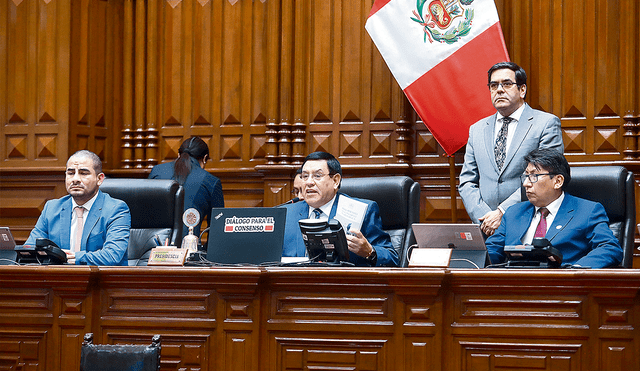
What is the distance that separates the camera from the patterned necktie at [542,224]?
127 inches

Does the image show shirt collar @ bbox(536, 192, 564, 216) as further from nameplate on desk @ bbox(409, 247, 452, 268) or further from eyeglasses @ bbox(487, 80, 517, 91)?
eyeglasses @ bbox(487, 80, 517, 91)

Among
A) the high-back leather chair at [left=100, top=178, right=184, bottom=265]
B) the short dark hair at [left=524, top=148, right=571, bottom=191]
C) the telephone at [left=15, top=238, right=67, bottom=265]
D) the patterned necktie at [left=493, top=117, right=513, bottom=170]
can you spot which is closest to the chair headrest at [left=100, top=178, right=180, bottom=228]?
the high-back leather chair at [left=100, top=178, right=184, bottom=265]

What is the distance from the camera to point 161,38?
5.90 metres

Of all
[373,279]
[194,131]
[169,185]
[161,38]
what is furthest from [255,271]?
[161,38]

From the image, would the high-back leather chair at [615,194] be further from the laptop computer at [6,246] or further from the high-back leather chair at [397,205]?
the laptop computer at [6,246]

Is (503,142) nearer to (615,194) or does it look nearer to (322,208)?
(615,194)

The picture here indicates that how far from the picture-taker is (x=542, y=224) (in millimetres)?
3256

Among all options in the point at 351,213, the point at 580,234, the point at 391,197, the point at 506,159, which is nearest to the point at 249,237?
the point at 351,213

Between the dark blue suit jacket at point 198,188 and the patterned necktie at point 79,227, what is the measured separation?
3.20 feet

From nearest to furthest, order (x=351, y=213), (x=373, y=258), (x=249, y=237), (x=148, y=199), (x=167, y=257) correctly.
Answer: (x=167, y=257)
(x=249, y=237)
(x=373, y=258)
(x=351, y=213)
(x=148, y=199)

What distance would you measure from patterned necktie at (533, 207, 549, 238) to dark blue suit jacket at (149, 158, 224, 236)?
214 centimetres

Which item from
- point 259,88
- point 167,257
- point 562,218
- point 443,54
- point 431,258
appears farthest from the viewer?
point 259,88

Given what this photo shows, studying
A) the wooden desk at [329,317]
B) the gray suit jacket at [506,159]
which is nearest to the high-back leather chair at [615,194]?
the gray suit jacket at [506,159]

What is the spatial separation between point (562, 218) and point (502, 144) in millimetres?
872
